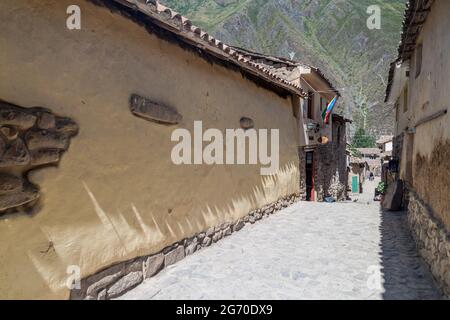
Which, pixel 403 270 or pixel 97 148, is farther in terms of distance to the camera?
pixel 403 270

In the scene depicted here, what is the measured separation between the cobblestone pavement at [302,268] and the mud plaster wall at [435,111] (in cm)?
98

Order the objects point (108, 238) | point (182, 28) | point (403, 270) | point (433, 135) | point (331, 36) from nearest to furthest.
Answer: point (108, 238)
point (182, 28)
point (403, 270)
point (433, 135)
point (331, 36)

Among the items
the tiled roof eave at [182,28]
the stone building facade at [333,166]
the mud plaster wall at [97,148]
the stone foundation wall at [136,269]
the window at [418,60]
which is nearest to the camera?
the mud plaster wall at [97,148]

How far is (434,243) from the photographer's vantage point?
4383 millimetres

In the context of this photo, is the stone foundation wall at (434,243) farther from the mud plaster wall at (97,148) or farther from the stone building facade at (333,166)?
the stone building facade at (333,166)

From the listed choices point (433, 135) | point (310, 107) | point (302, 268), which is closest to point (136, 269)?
point (302, 268)

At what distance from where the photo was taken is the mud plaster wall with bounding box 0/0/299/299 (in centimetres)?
297

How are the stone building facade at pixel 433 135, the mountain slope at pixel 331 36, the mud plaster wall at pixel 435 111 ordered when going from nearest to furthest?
the stone building facade at pixel 433 135, the mud plaster wall at pixel 435 111, the mountain slope at pixel 331 36

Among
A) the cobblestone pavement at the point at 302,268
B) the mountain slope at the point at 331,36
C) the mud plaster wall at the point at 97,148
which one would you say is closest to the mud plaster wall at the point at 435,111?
the cobblestone pavement at the point at 302,268

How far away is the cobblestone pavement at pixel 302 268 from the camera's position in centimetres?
409

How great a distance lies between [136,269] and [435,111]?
479 cm

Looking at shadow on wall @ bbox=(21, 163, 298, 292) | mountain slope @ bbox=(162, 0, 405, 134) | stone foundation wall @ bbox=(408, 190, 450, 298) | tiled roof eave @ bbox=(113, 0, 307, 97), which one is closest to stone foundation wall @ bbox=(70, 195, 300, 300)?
shadow on wall @ bbox=(21, 163, 298, 292)

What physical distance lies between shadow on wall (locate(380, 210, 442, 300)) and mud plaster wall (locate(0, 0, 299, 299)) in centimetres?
294

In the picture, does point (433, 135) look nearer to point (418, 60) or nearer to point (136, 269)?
point (418, 60)
